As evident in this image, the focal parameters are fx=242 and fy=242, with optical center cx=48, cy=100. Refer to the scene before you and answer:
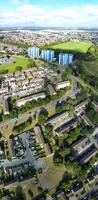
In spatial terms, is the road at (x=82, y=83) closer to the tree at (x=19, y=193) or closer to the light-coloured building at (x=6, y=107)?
the light-coloured building at (x=6, y=107)

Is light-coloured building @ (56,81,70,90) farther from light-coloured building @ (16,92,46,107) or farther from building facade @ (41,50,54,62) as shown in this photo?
building facade @ (41,50,54,62)

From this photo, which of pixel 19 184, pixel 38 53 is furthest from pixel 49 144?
pixel 38 53

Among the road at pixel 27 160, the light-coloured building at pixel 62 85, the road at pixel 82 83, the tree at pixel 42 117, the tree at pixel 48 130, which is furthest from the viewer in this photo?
the road at pixel 82 83

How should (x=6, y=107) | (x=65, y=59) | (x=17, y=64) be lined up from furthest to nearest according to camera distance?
(x=65, y=59) → (x=17, y=64) → (x=6, y=107)

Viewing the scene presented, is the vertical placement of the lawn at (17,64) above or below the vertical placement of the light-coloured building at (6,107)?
above

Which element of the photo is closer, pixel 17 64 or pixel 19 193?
pixel 19 193

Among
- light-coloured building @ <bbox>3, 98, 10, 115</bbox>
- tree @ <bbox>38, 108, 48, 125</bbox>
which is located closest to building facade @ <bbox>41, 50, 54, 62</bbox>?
light-coloured building @ <bbox>3, 98, 10, 115</bbox>

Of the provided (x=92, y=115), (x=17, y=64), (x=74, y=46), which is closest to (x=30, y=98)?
(x=92, y=115)

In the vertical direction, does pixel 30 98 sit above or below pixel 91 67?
below

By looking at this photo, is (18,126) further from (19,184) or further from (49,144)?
(19,184)

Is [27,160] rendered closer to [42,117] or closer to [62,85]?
[42,117]

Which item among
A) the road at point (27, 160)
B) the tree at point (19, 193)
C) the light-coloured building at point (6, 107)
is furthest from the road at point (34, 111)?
the tree at point (19, 193)
